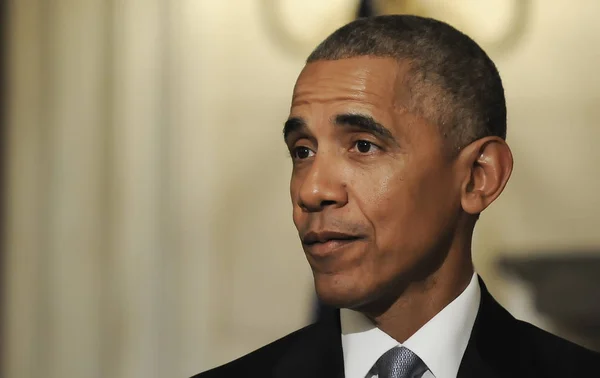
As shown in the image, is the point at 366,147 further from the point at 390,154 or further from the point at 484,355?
the point at 484,355

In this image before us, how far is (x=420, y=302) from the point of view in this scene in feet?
5.38

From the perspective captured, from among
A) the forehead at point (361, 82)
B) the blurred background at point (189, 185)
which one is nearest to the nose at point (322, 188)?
the forehead at point (361, 82)

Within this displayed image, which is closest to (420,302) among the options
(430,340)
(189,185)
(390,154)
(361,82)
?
(430,340)

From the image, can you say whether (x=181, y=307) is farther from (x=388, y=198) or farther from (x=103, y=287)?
(x=388, y=198)

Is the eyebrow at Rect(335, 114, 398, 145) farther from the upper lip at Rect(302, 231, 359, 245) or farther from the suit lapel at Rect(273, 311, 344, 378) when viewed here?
the suit lapel at Rect(273, 311, 344, 378)

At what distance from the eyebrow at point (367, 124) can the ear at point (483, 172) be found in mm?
172

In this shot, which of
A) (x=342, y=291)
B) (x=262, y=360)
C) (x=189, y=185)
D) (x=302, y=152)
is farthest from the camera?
(x=189, y=185)

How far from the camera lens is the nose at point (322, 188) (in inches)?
60.6

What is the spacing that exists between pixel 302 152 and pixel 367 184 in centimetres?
15

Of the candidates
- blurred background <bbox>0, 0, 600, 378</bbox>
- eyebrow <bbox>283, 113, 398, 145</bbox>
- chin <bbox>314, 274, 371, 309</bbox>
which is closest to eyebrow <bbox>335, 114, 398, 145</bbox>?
eyebrow <bbox>283, 113, 398, 145</bbox>

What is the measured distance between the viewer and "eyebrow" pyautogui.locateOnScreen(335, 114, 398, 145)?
5.10ft

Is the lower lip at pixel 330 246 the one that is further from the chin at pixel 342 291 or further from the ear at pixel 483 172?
the ear at pixel 483 172

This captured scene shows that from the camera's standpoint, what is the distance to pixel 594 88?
2336 millimetres

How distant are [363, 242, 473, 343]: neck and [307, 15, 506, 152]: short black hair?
0.23m
